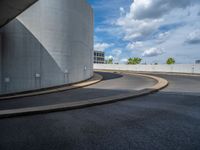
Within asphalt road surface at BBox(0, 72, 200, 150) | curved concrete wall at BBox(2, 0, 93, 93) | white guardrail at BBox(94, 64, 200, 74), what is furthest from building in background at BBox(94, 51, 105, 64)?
asphalt road surface at BBox(0, 72, 200, 150)

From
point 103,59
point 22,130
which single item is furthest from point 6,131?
point 103,59

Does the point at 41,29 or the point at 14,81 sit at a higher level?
the point at 41,29

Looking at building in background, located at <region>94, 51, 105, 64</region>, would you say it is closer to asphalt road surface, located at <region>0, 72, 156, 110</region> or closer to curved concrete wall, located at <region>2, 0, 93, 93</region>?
curved concrete wall, located at <region>2, 0, 93, 93</region>

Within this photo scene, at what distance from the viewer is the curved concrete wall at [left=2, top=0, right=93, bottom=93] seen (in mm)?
13656

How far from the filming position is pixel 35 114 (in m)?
5.82

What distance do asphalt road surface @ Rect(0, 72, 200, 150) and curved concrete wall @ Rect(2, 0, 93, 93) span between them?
930 cm

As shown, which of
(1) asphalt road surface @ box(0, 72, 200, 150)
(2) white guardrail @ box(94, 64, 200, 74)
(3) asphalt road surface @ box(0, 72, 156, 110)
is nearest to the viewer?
(1) asphalt road surface @ box(0, 72, 200, 150)

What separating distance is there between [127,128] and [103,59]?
388ft

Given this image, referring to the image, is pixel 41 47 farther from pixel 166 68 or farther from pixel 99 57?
pixel 99 57

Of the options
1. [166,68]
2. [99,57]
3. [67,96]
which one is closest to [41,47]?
[67,96]

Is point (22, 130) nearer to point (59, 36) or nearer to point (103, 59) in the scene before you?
point (59, 36)

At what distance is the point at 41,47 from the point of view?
47.2ft

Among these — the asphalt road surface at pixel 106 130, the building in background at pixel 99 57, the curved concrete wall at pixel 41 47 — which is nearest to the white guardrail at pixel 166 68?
the curved concrete wall at pixel 41 47

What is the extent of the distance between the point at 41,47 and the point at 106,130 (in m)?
11.8
